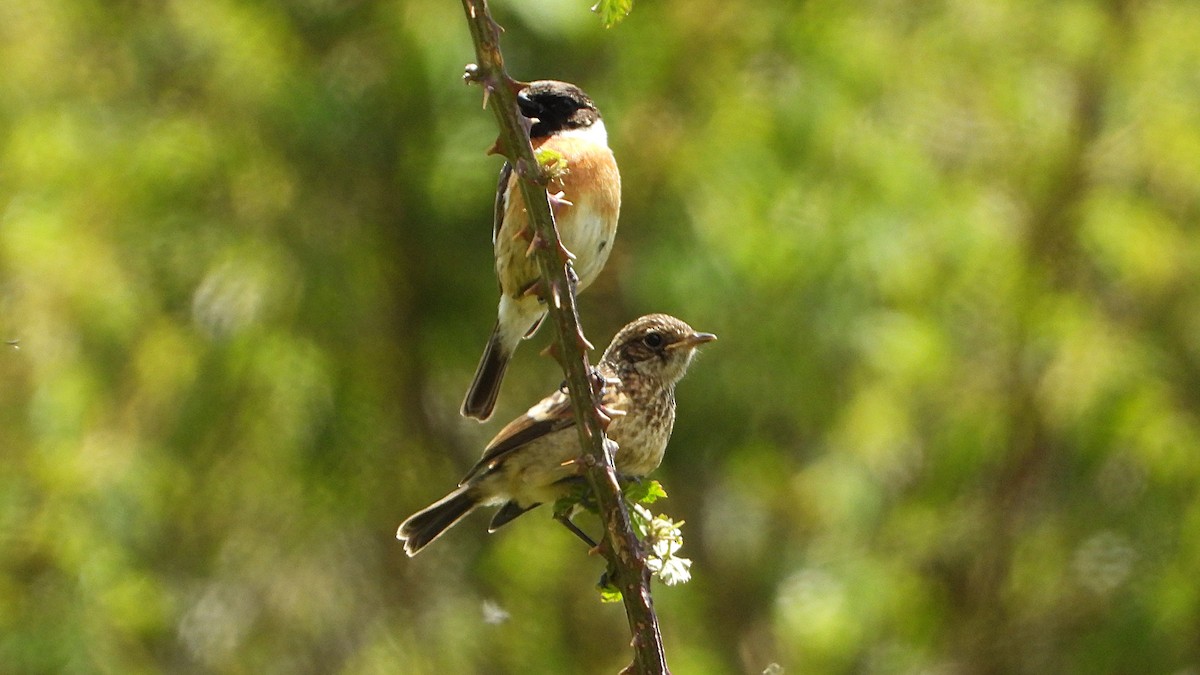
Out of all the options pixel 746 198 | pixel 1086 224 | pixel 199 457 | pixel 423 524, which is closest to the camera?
pixel 423 524

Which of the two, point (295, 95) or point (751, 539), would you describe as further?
point (751, 539)

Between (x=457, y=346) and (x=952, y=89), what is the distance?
366cm

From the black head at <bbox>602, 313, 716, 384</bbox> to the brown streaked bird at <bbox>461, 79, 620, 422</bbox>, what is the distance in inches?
10.4

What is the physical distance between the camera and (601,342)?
7.71 metres

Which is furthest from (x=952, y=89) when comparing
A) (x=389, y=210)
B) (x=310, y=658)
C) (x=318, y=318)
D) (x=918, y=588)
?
(x=310, y=658)

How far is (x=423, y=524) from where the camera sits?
4602 millimetres

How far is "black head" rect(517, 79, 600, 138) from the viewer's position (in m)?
5.00

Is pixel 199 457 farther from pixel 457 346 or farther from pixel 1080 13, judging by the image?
pixel 1080 13

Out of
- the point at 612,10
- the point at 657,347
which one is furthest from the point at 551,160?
the point at 657,347

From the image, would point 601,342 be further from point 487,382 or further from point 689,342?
point 689,342

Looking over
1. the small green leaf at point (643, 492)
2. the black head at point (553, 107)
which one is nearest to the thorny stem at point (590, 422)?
the small green leaf at point (643, 492)

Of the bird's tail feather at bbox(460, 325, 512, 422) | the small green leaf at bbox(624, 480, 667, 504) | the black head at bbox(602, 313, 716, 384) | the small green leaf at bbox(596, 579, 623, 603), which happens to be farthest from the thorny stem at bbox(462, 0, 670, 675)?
the bird's tail feather at bbox(460, 325, 512, 422)

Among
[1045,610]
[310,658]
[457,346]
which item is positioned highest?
[457,346]

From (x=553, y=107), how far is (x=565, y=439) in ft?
3.98
